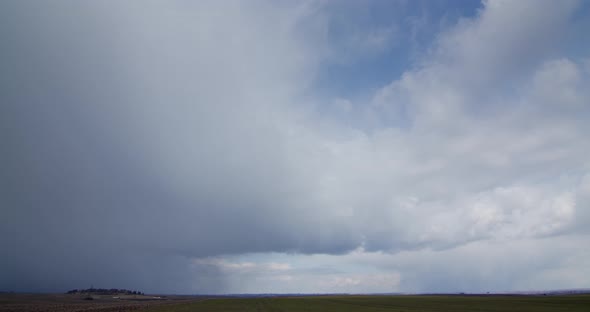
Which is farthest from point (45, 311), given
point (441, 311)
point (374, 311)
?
point (441, 311)

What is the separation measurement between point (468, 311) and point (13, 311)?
318 ft

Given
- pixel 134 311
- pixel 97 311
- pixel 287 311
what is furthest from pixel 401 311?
pixel 97 311

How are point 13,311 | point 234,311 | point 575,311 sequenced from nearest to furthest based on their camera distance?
point 575,311
point 234,311
point 13,311

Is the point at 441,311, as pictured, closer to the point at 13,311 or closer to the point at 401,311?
the point at 401,311

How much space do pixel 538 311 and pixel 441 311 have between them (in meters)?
20.2

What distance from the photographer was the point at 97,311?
8694 centimetres

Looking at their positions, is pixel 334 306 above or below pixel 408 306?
below

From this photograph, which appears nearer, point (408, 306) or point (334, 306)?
point (408, 306)

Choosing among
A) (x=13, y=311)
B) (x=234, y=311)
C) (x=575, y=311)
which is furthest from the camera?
(x=13, y=311)

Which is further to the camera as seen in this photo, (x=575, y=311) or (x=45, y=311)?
(x=45, y=311)

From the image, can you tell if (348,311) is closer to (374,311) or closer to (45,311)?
(374,311)

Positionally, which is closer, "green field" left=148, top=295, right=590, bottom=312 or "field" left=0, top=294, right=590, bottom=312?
"green field" left=148, top=295, right=590, bottom=312

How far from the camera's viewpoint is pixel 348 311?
268ft

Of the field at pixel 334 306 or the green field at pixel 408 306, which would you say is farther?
the field at pixel 334 306
